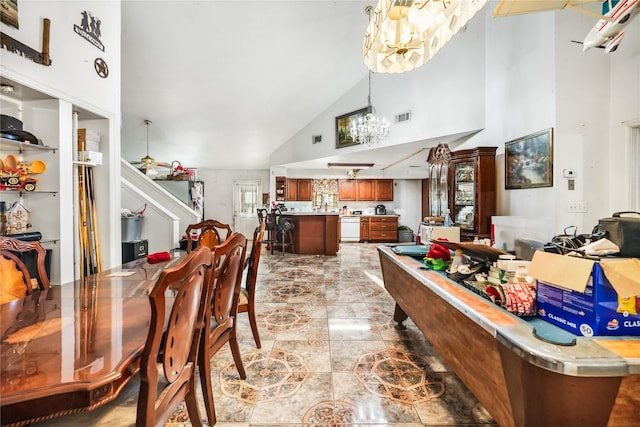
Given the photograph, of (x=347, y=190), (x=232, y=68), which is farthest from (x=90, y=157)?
(x=347, y=190)

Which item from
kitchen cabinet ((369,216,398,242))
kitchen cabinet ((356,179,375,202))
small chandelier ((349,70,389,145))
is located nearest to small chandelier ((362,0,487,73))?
small chandelier ((349,70,389,145))

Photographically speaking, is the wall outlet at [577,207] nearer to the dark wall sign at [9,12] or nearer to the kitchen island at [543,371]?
the kitchen island at [543,371]

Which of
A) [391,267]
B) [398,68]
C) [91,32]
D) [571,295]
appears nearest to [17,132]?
[91,32]

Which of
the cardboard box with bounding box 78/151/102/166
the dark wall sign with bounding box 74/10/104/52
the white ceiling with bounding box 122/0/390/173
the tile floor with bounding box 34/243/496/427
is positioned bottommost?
the tile floor with bounding box 34/243/496/427

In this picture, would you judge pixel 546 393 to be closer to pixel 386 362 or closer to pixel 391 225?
pixel 386 362

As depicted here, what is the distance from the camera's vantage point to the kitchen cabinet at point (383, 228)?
894cm

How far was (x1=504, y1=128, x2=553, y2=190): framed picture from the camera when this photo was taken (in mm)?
3084

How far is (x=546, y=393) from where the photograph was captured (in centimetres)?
82

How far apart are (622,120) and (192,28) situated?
5.37m

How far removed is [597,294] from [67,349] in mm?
1698

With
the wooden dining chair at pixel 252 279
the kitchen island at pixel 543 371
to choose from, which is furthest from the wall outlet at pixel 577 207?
the wooden dining chair at pixel 252 279

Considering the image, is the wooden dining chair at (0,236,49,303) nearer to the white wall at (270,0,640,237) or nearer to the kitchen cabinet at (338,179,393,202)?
the white wall at (270,0,640,237)

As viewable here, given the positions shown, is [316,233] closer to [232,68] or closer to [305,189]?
[305,189]

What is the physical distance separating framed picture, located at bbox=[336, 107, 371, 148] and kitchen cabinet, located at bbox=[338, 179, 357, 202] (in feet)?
8.90
